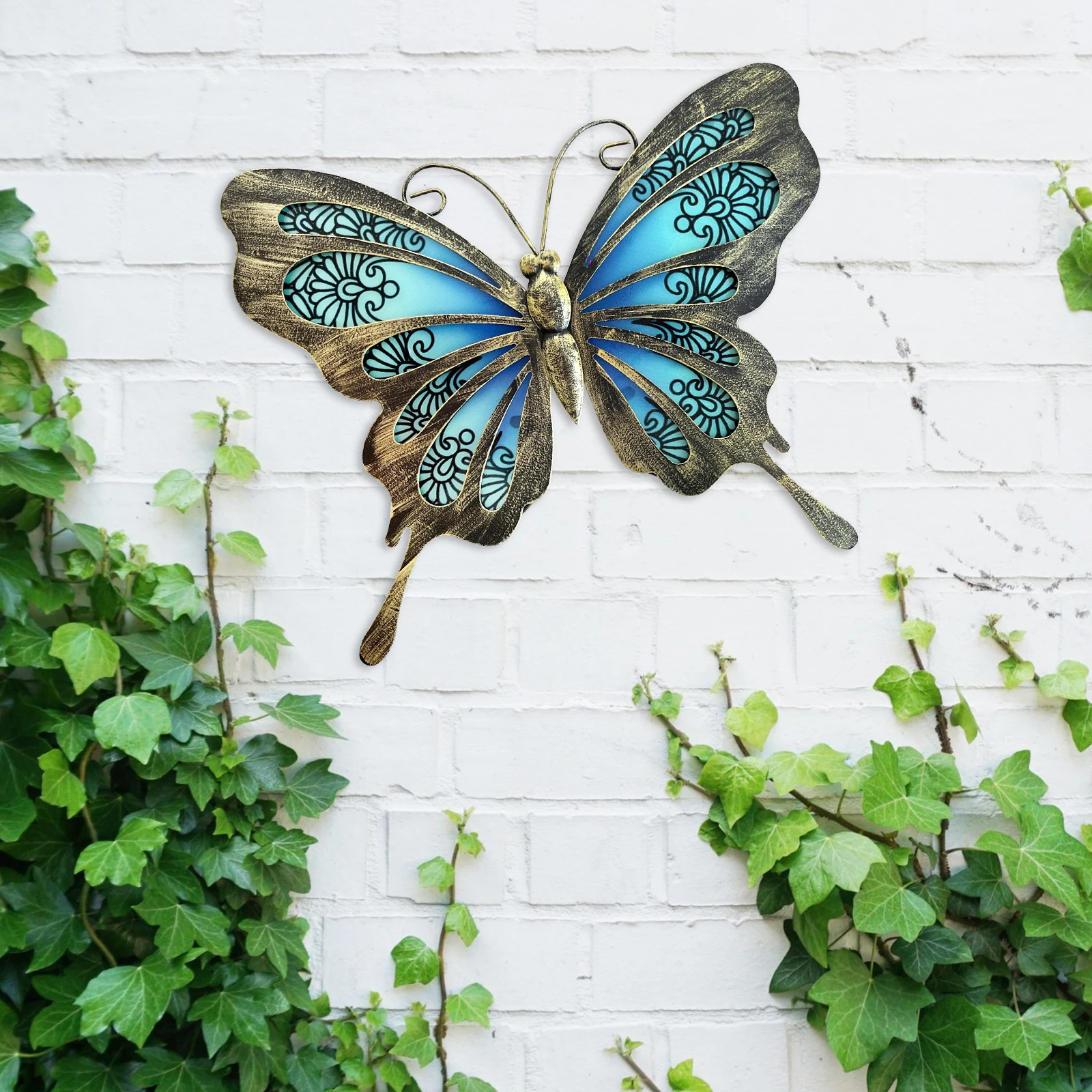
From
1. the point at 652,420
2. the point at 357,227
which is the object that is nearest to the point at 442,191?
the point at 357,227

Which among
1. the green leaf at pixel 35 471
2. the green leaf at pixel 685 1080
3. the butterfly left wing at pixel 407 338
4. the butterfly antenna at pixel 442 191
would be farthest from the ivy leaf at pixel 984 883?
the green leaf at pixel 35 471

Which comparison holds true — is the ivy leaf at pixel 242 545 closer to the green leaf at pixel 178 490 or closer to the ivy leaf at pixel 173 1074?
the green leaf at pixel 178 490

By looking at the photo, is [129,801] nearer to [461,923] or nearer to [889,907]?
[461,923]

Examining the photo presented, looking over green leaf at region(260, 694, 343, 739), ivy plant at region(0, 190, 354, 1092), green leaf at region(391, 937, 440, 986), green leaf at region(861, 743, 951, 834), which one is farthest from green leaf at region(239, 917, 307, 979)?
green leaf at region(861, 743, 951, 834)

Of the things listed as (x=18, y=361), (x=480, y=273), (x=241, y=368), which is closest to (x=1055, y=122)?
(x=480, y=273)

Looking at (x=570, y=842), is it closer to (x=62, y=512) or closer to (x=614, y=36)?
(x=62, y=512)
